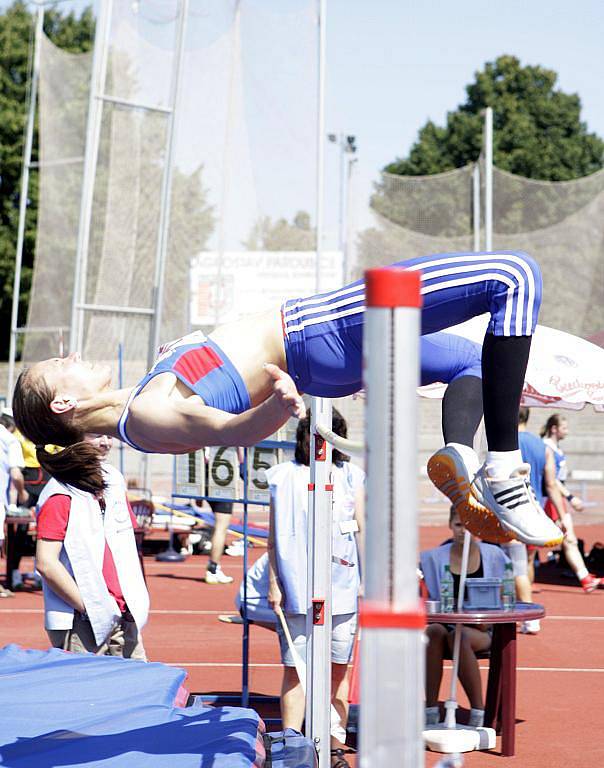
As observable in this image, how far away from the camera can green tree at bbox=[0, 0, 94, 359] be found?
3128cm

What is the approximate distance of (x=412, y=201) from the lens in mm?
17703

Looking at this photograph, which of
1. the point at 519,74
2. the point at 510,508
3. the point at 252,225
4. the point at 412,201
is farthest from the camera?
the point at 519,74

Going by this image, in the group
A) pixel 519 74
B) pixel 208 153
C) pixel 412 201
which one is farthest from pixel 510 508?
pixel 519 74

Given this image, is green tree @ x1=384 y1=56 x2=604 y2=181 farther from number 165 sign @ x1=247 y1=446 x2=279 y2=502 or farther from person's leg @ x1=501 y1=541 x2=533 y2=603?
number 165 sign @ x1=247 y1=446 x2=279 y2=502

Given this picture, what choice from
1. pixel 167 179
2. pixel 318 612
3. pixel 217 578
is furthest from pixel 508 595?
pixel 167 179

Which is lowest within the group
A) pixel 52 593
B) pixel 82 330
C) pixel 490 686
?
pixel 490 686

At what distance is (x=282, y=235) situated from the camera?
52.0 feet

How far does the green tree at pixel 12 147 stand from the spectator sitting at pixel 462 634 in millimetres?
26063

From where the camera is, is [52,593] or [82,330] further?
[82,330]

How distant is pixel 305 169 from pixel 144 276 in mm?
2236

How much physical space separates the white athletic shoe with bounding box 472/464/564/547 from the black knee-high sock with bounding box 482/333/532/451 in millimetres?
91

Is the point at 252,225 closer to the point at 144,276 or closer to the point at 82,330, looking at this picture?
the point at 144,276

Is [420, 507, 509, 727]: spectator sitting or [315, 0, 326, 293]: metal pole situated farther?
[315, 0, 326, 293]: metal pole

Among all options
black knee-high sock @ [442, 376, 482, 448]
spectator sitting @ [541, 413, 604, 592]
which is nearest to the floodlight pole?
black knee-high sock @ [442, 376, 482, 448]
